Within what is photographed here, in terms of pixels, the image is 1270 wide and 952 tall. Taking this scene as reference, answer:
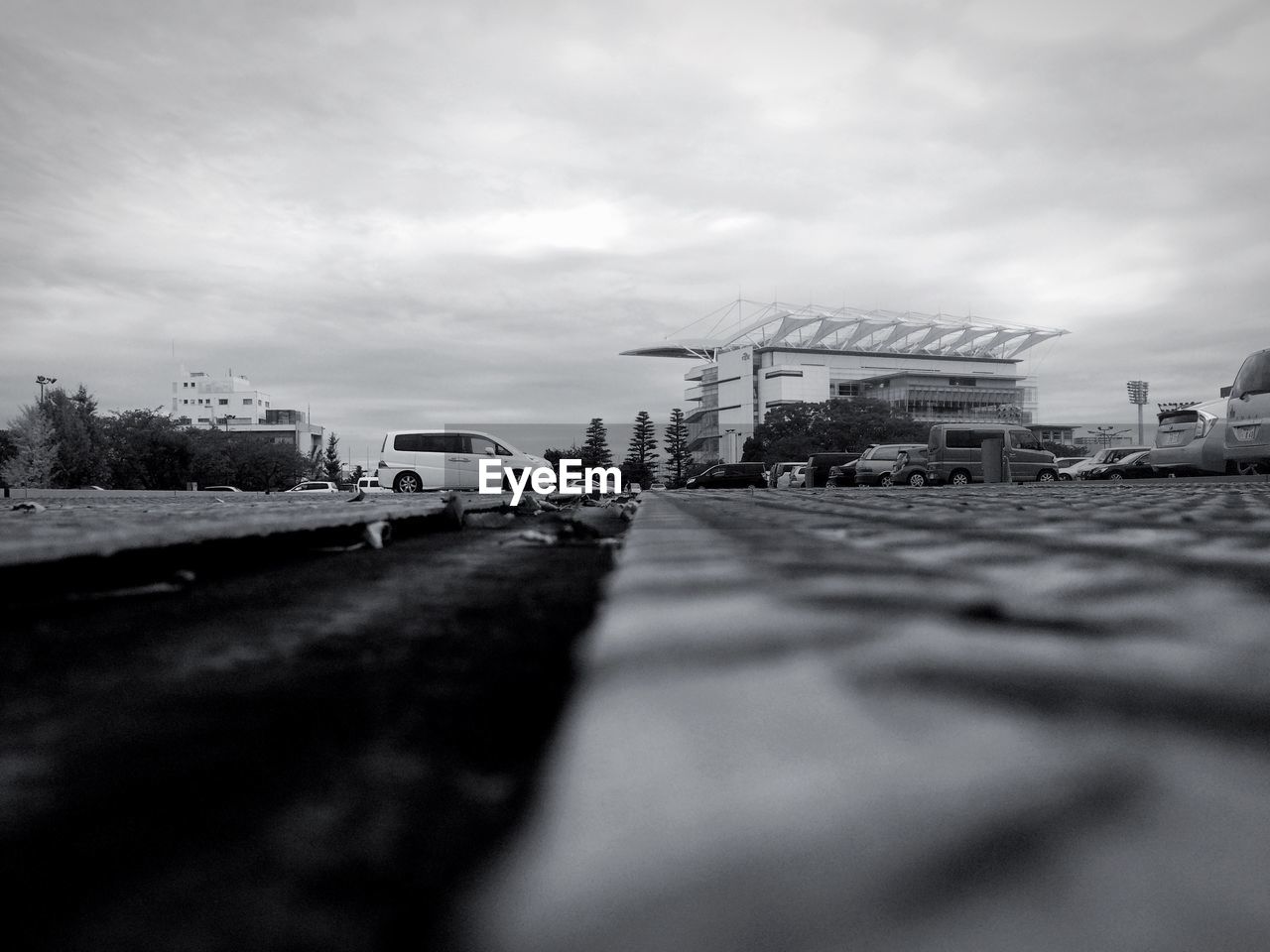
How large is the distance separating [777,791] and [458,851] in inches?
3.3

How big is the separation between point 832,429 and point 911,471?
88.7ft

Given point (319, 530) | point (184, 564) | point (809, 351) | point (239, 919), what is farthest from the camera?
point (809, 351)

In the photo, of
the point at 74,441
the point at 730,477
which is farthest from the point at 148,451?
the point at 730,477

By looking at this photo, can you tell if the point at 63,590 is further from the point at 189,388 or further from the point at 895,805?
the point at 189,388

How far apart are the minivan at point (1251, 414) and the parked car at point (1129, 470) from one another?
204 inches

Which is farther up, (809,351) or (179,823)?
(809,351)

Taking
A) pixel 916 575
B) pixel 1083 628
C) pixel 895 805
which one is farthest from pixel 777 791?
pixel 916 575

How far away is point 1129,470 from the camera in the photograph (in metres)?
17.1

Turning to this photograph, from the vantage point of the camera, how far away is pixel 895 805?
0.21 metres

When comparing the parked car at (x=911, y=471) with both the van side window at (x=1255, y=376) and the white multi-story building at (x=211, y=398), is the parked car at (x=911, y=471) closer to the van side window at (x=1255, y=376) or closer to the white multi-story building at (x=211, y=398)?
the van side window at (x=1255, y=376)

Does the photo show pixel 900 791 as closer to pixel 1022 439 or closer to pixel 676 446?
pixel 1022 439

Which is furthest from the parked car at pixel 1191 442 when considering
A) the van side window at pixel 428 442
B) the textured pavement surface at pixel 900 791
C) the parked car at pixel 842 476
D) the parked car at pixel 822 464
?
the textured pavement surface at pixel 900 791

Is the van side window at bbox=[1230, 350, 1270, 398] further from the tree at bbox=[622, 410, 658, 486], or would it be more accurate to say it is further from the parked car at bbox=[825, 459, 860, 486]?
the tree at bbox=[622, 410, 658, 486]

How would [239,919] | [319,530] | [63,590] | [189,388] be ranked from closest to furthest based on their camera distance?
[239,919]
[63,590]
[319,530]
[189,388]
